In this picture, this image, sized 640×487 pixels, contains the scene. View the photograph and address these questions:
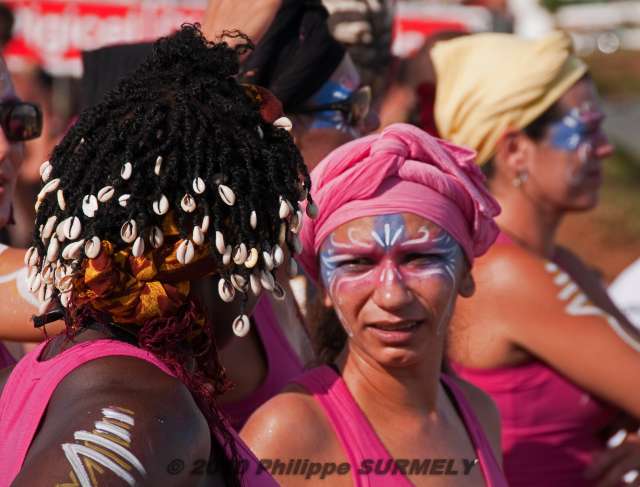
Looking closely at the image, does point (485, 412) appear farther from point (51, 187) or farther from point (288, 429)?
point (51, 187)

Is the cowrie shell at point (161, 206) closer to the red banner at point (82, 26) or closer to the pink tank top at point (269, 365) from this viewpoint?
the pink tank top at point (269, 365)

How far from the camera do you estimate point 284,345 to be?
11.0ft

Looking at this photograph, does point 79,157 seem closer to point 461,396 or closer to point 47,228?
point 47,228

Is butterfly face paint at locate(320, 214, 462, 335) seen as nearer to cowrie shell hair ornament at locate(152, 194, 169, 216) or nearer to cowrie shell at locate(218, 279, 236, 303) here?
cowrie shell at locate(218, 279, 236, 303)

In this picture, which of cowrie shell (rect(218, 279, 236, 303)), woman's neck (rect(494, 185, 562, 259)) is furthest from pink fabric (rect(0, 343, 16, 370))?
woman's neck (rect(494, 185, 562, 259))

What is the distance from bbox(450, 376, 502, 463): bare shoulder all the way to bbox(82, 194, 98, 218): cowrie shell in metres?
1.48

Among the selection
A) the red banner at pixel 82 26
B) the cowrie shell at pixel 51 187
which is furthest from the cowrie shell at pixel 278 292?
the red banner at pixel 82 26

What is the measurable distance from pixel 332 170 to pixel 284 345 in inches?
24.3

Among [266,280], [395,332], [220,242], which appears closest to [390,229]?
[395,332]

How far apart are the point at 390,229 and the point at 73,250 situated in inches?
42.1

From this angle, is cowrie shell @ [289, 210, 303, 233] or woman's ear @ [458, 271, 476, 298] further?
woman's ear @ [458, 271, 476, 298]

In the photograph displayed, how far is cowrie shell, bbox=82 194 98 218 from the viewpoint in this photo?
1.99 meters

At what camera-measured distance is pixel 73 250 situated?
6.52 feet

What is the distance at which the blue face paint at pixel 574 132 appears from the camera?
450 centimetres
